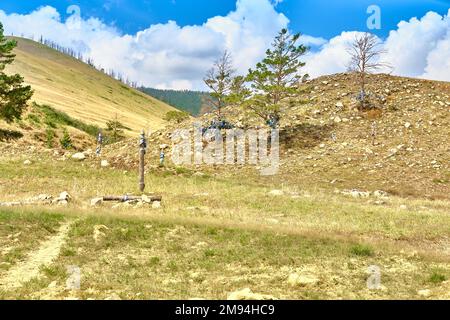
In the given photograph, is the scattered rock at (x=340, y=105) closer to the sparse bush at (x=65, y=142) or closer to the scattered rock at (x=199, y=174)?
the scattered rock at (x=199, y=174)

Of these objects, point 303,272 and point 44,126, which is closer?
point 303,272

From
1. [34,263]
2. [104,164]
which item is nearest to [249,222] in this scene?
[34,263]

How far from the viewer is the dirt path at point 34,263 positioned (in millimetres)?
12094

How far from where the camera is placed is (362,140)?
41.4 metres

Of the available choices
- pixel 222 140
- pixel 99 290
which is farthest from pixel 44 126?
pixel 99 290

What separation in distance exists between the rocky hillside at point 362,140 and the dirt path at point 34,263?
1933cm

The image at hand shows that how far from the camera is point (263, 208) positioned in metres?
24.2

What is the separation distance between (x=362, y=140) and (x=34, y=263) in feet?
111

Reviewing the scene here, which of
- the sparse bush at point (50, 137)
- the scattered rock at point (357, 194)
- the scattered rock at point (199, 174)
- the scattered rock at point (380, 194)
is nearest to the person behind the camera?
the scattered rock at point (357, 194)

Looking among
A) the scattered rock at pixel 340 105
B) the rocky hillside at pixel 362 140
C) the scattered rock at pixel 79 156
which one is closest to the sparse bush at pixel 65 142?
the rocky hillside at pixel 362 140

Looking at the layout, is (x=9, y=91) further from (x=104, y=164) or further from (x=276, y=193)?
(x=276, y=193)
